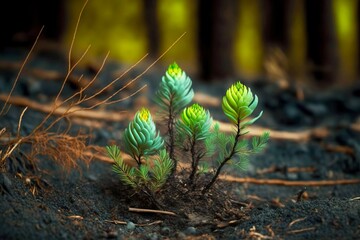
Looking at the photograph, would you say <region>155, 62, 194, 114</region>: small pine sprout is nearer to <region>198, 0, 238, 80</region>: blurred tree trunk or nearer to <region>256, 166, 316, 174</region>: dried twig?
<region>256, 166, 316, 174</region>: dried twig

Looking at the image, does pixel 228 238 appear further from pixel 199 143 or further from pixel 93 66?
pixel 93 66

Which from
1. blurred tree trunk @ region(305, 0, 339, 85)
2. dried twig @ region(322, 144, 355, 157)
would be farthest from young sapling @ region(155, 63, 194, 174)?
blurred tree trunk @ region(305, 0, 339, 85)

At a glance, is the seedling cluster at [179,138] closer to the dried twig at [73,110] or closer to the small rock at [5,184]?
the small rock at [5,184]

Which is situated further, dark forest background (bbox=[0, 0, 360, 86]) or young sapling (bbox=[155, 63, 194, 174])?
dark forest background (bbox=[0, 0, 360, 86])

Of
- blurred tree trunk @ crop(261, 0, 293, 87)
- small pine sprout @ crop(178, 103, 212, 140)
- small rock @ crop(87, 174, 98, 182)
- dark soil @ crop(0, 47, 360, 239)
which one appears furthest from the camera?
blurred tree trunk @ crop(261, 0, 293, 87)

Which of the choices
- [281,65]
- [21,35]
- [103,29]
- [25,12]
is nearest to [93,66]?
[21,35]

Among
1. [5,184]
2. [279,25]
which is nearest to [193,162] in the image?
[5,184]

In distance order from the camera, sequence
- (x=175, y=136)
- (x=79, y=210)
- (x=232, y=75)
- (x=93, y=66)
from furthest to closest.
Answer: (x=232, y=75) < (x=93, y=66) < (x=175, y=136) < (x=79, y=210)
